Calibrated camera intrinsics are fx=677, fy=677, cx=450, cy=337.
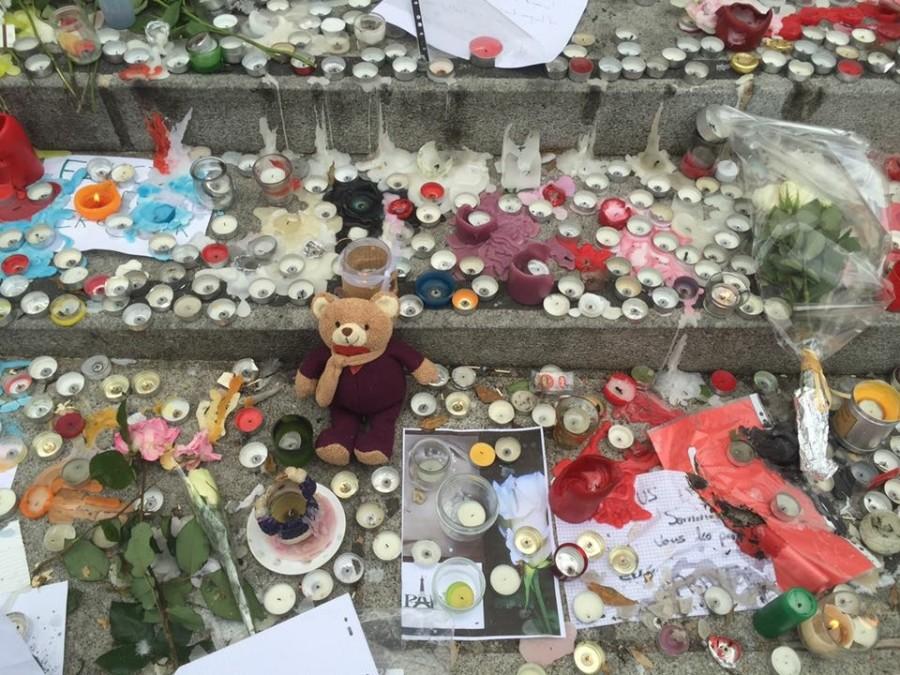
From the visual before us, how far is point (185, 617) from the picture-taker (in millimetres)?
1476

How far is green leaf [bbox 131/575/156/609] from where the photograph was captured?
1.49 m

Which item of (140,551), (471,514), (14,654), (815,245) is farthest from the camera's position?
(815,245)

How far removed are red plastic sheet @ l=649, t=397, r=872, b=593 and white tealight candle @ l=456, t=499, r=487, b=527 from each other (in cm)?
52

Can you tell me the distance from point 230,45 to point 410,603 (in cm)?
182

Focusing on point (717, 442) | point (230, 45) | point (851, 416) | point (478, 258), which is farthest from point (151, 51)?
point (851, 416)

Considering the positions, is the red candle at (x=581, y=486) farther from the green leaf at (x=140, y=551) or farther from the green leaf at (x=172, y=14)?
the green leaf at (x=172, y=14)

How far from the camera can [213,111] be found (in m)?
2.23

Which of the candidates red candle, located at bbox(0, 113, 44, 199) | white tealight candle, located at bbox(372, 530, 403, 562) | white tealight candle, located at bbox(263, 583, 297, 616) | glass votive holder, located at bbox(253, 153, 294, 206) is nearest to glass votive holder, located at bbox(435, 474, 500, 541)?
white tealight candle, located at bbox(372, 530, 403, 562)

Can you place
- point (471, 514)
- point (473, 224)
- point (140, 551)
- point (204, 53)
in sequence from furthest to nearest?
point (204, 53) → point (473, 224) → point (471, 514) → point (140, 551)

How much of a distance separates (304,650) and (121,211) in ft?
4.72

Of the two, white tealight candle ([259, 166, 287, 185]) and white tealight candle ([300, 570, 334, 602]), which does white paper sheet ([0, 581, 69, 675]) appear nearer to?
white tealight candle ([300, 570, 334, 602])

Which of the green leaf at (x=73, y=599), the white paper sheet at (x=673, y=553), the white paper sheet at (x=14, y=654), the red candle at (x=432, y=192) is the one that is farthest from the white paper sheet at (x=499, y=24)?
the white paper sheet at (x=14, y=654)

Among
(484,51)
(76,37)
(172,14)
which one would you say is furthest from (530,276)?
(76,37)

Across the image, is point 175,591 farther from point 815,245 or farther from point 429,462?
point 815,245
